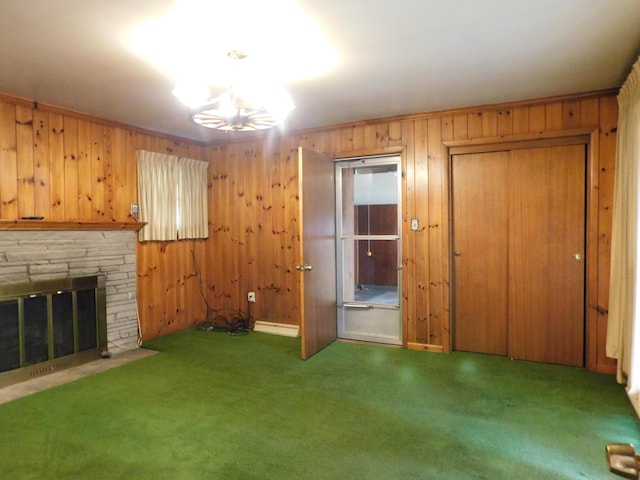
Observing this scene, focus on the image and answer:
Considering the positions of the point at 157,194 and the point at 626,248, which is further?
the point at 157,194

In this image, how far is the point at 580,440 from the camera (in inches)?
93.3

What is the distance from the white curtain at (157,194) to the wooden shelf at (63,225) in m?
0.18

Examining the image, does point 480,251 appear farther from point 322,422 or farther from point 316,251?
point 322,422

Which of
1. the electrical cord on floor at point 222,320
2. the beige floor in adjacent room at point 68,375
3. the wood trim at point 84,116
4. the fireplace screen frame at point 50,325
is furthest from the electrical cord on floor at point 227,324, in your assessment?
the wood trim at point 84,116

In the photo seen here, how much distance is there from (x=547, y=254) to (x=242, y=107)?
119 inches

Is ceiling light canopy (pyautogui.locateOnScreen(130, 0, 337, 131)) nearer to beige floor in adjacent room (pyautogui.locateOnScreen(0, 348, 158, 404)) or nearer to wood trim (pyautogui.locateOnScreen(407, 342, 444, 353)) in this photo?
beige floor in adjacent room (pyautogui.locateOnScreen(0, 348, 158, 404))

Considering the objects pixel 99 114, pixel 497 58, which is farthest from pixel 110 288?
pixel 497 58

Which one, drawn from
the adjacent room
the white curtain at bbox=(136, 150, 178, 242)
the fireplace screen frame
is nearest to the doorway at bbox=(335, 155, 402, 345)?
the adjacent room

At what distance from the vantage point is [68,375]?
137 inches

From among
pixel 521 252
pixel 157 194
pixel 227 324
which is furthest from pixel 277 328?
pixel 521 252

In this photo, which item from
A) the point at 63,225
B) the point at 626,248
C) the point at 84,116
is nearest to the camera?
the point at 626,248

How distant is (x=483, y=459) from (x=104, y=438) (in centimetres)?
226

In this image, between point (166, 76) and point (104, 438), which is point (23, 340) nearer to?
point (104, 438)

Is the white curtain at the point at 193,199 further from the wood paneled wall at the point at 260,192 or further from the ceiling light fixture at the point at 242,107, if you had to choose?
the ceiling light fixture at the point at 242,107
